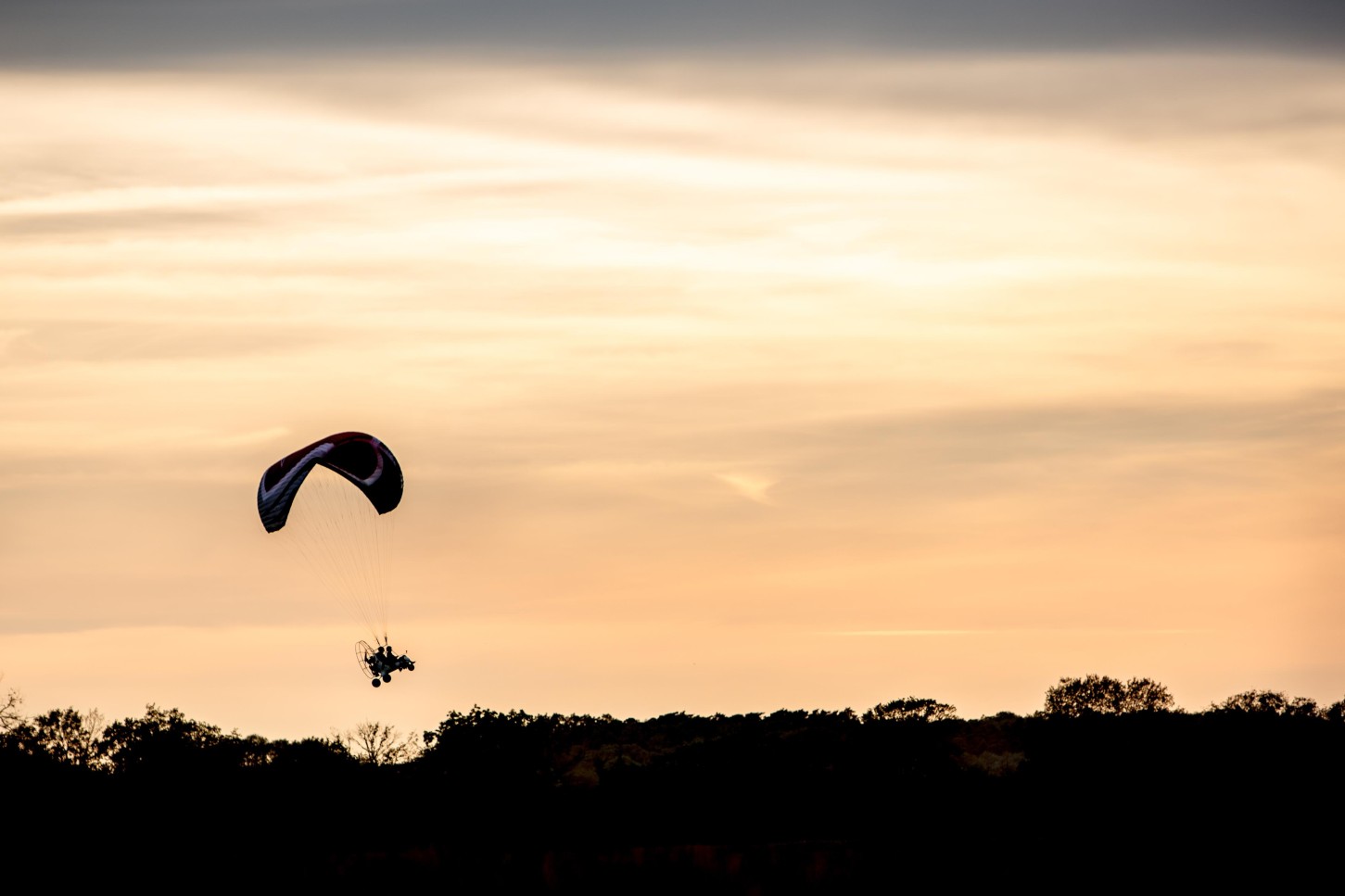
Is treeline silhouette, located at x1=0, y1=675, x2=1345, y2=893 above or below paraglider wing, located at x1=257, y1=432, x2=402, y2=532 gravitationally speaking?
below

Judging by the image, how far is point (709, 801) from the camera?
3494 inches

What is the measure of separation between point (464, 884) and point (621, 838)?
354 inches

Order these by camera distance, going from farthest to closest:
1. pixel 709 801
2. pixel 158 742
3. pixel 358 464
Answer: pixel 158 742
pixel 709 801
pixel 358 464

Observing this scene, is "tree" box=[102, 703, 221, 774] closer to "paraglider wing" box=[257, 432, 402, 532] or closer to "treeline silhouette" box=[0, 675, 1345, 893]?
"treeline silhouette" box=[0, 675, 1345, 893]

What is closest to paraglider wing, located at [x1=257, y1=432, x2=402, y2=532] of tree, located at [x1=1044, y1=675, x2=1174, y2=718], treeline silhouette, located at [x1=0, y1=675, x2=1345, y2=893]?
treeline silhouette, located at [x1=0, y1=675, x2=1345, y2=893]

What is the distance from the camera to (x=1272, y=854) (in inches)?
2805

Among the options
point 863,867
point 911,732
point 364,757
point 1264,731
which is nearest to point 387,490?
point 863,867

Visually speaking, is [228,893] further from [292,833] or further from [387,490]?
[387,490]

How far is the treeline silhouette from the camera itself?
73.1 meters

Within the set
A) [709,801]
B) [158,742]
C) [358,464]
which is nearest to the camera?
[358,464]

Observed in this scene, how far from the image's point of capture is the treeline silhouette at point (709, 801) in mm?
73125

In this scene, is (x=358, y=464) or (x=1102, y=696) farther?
(x=1102, y=696)

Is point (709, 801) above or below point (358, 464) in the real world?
below

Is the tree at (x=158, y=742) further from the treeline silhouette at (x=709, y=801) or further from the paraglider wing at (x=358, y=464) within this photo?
the paraglider wing at (x=358, y=464)
